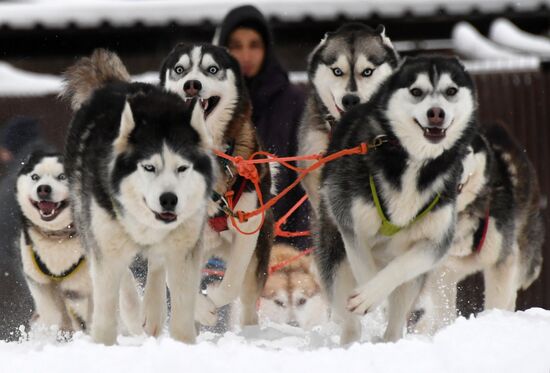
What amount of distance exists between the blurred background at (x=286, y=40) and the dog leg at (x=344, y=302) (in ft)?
12.8

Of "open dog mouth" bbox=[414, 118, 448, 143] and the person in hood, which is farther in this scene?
the person in hood

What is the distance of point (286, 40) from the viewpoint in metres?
9.23

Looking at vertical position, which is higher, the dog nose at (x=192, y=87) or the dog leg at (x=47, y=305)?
the dog nose at (x=192, y=87)

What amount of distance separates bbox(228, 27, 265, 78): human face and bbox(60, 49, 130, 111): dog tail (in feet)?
4.73

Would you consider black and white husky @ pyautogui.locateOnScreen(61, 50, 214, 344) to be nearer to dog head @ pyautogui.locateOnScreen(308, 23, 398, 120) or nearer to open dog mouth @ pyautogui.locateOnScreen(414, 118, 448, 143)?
open dog mouth @ pyautogui.locateOnScreen(414, 118, 448, 143)

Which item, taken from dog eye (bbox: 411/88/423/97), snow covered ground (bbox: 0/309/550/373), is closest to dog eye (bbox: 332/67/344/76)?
dog eye (bbox: 411/88/423/97)

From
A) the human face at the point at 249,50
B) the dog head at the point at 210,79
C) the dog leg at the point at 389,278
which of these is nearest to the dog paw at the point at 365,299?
the dog leg at the point at 389,278

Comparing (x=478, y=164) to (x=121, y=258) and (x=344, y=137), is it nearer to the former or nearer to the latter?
(x=344, y=137)

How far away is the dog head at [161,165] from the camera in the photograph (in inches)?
147

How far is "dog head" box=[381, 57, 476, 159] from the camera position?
4.09 m

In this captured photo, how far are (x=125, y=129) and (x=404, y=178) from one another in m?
1.03

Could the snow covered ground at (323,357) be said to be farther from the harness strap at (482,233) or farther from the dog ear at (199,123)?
the harness strap at (482,233)

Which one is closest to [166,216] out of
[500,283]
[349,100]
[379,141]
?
[379,141]

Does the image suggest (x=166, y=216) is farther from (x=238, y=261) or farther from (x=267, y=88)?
(x=267, y=88)
